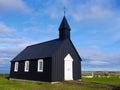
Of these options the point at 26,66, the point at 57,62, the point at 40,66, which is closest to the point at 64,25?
the point at 57,62

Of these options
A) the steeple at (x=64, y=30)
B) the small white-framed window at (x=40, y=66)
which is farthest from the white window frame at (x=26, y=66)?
the steeple at (x=64, y=30)

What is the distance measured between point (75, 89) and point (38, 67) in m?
10.5

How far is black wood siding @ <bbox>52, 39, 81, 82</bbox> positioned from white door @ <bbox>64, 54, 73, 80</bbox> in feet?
1.89

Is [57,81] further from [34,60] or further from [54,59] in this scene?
[34,60]

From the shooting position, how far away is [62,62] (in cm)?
2752

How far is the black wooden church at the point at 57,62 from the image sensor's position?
2648 cm

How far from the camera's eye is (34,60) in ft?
98.5

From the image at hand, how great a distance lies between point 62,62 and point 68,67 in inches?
56.0

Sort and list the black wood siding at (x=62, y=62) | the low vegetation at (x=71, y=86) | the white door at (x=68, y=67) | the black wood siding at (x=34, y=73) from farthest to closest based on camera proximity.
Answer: the white door at (x=68, y=67) < the black wood siding at (x=34, y=73) < the black wood siding at (x=62, y=62) < the low vegetation at (x=71, y=86)

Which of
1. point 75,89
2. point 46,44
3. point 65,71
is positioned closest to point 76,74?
point 65,71

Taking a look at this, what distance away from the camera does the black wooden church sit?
2648 cm

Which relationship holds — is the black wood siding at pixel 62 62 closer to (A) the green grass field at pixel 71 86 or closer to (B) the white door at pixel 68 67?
(B) the white door at pixel 68 67

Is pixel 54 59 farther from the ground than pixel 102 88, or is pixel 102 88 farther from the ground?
pixel 54 59

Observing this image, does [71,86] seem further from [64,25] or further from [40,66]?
[64,25]
